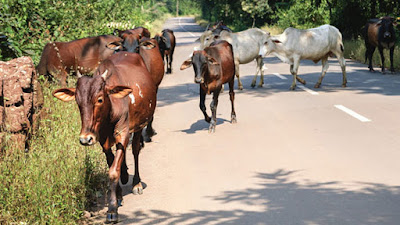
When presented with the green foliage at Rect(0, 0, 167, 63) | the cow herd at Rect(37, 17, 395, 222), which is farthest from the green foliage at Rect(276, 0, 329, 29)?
the green foliage at Rect(0, 0, 167, 63)

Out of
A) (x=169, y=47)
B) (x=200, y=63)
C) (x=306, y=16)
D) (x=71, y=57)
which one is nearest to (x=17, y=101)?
(x=200, y=63)

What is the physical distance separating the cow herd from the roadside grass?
39 centimetres

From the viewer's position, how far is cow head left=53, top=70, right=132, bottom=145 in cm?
583

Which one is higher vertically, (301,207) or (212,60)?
(212,60)

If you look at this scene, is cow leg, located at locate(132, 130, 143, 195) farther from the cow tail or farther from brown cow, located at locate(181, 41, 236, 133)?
the cow tail

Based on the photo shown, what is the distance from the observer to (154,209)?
22.1 ft

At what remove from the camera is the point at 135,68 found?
7773 millimetres

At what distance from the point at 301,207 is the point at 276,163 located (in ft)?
6.76

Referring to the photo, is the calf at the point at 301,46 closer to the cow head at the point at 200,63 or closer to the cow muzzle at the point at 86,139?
the cow head at the point at 200,63

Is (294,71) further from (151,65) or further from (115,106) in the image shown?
(115,106)

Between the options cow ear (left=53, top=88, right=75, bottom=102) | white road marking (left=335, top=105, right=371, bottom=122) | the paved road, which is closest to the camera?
cow ear (left=53, top=88, right=75, bottom=102)

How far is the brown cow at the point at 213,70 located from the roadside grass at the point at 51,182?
297 centimetres

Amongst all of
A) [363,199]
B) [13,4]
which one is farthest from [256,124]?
[13,4]

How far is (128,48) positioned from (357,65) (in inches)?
558
